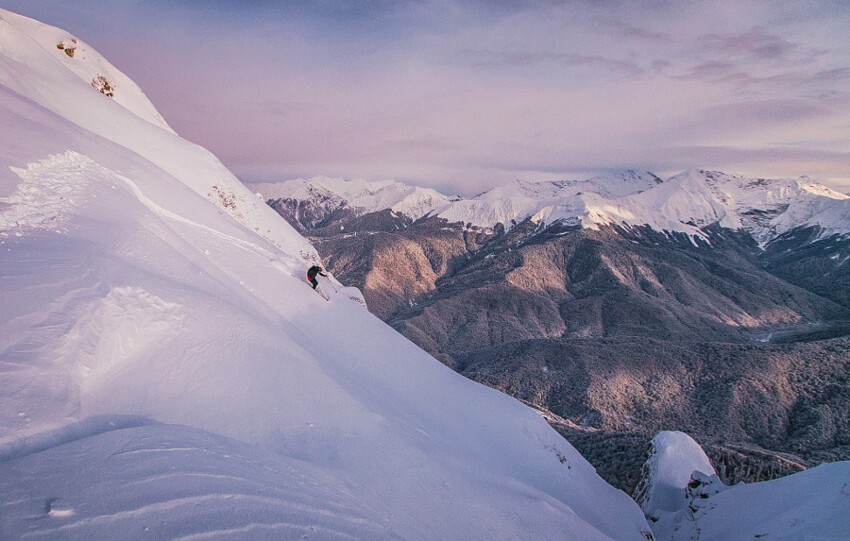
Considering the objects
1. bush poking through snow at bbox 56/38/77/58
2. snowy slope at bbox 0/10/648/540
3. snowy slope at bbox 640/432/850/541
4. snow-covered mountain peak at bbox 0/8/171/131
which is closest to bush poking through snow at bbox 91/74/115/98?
snow-covered mountain peak at bbox 0/8/171/131

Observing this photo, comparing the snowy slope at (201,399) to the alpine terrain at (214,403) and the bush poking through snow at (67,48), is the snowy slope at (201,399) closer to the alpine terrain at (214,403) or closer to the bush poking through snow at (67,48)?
the alpine terrain at (214,403)

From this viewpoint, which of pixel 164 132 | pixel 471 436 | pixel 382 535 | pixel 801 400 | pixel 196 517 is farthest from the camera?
pixel 801 400

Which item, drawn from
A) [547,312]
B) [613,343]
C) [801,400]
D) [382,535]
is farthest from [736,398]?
[547,312]

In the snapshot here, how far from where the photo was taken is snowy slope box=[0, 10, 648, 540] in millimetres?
4402

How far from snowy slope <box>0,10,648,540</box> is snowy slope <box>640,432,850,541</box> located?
7.55ft

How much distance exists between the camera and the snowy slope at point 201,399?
4402 mm

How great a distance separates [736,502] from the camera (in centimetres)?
1458

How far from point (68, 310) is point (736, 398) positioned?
87458mm

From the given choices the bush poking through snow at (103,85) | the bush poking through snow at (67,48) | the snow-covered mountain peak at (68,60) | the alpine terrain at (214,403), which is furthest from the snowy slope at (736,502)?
the bush poking through snow at (67,48)

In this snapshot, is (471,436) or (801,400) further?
(801,400)

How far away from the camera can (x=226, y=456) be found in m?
5.46

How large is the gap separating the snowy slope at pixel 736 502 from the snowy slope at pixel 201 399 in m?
2.30

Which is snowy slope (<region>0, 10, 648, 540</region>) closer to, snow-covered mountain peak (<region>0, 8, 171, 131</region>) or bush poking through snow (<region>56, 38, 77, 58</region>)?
snow-covered mountain peak (<region>0, 8, 171, 131</region>)

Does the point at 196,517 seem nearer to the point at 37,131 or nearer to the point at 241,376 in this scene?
the point at 241,376
